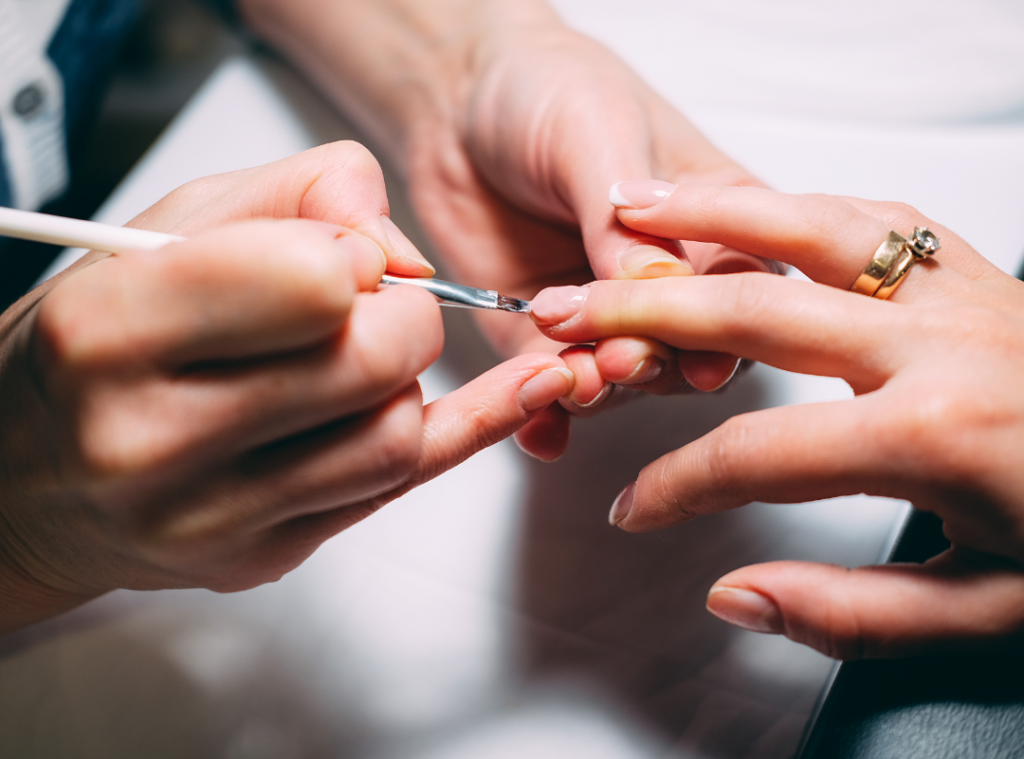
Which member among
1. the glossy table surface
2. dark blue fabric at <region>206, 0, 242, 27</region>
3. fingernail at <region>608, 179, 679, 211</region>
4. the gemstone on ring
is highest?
the gemstone on ring

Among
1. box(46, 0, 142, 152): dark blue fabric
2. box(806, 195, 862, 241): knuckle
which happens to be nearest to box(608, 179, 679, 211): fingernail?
box(806, 195, 862, 241): knuckle

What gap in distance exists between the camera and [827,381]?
0.71m

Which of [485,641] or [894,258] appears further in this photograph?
[485,641]

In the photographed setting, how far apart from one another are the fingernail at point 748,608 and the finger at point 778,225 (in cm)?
26

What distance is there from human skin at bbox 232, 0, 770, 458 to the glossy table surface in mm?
119

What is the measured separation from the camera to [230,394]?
1.20 ft

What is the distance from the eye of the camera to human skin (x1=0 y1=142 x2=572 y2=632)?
34 centimetres

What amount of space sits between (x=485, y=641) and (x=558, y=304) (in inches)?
13.2

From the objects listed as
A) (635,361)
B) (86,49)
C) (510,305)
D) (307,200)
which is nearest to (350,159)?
(307,200)

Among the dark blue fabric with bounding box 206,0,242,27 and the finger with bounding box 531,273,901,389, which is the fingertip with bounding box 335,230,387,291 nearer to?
the finger with bounding box 531,273,901,389

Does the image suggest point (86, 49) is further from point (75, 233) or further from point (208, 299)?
point (208, 299)

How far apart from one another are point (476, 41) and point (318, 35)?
25cm

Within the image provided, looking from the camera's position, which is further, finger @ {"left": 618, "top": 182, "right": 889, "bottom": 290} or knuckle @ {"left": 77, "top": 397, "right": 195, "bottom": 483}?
finger @ {"left": 618, "top": 182, "right": 889, "bottom": 290}

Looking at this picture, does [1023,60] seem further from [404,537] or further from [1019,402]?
[404,537]
